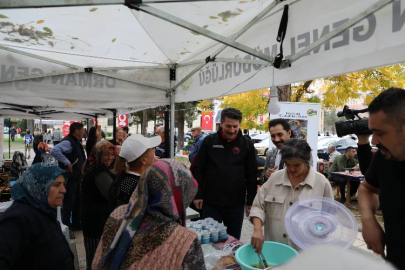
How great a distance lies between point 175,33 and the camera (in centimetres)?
320

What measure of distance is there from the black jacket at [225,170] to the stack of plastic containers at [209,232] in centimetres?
59

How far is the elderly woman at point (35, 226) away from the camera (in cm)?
145

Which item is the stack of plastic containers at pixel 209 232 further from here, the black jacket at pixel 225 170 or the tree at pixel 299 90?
the tree at pixel 299 90

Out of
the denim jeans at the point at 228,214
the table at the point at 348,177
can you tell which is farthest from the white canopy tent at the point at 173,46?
the table at the point at 348,177

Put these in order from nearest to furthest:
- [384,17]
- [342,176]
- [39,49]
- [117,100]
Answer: [384,17] < [39,49] < [117,100] < [342,176]

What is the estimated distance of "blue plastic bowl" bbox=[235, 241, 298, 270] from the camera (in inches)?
72.8

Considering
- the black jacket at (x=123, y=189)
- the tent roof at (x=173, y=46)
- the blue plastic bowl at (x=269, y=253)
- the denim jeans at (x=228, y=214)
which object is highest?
the tent roof at (x=173, y=46)

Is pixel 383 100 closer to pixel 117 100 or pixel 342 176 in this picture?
pixel 117 100

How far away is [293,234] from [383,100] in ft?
3.16

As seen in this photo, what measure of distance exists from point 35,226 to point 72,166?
11.9 ft

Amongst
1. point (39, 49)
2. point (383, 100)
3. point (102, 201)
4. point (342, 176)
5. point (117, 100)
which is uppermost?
point (39, 49)

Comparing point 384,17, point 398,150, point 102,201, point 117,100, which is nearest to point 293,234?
point 398,150

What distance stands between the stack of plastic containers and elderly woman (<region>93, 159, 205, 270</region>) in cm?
100

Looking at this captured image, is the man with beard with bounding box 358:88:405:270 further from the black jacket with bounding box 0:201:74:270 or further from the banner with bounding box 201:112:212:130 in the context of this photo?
the banner with bounding box 201:112:212:130
